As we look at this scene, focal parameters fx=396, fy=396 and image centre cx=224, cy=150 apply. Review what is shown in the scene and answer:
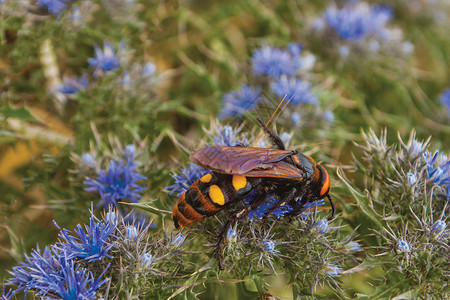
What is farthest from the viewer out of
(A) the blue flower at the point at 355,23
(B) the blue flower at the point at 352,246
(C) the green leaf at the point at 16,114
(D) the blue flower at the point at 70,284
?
(A) the blue flower at the point at 355,23

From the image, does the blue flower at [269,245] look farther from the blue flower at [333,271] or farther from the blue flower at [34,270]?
the blue flower at [34,270]

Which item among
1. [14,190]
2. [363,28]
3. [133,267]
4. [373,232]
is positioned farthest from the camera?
[363,28]

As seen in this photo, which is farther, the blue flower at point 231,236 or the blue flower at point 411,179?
the blue flower at point 411,179

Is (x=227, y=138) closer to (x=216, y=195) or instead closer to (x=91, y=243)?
(x=216, y=195)

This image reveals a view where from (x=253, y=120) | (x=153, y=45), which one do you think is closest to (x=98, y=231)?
(x=253, y=120)

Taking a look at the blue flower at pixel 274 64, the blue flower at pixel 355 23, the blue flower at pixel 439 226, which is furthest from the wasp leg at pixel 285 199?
the blue flower at pixel 355 23

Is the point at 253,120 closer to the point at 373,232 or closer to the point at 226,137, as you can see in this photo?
the point at 226,137

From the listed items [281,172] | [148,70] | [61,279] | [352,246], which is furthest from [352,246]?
[148,70]
